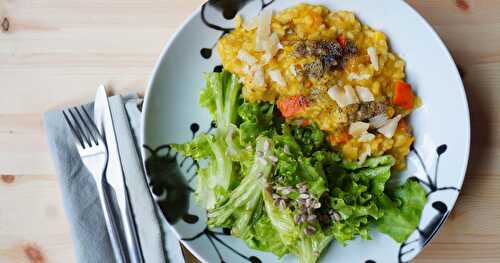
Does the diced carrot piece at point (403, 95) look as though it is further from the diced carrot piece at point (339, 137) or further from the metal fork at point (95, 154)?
the metal fork at point (95, 154)

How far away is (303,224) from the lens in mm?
1860

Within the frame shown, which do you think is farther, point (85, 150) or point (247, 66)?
point (85, 150)

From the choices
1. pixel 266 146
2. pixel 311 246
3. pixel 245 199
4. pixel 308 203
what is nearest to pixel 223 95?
pixel 266 146

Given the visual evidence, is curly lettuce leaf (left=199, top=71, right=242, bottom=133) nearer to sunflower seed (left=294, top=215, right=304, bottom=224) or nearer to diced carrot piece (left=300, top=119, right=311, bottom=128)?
diced carrot piece (left=300, top=119, right=311, bottom=128)

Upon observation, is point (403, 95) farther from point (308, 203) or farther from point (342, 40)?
point (308, 203)

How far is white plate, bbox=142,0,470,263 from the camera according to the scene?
6.48ft

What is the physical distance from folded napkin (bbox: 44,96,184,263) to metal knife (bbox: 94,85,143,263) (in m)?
0.02

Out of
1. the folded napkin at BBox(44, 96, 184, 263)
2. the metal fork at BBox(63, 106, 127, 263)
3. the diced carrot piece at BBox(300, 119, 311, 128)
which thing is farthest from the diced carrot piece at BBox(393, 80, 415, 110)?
the metal fork at BBox(63, 106, 127, 263)

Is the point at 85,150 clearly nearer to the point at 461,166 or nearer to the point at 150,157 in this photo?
the point at 150,157

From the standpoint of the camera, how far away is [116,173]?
2131mm

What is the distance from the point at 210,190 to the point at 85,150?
539mm

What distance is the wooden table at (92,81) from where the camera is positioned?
7.22ft

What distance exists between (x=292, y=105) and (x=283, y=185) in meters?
0.28

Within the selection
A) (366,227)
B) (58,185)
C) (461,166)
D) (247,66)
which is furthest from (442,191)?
(58,185)
